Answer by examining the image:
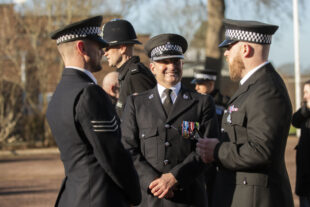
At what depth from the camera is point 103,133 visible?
286 centimetres

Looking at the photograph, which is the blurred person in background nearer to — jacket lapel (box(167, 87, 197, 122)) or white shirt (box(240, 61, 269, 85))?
jacket lapel (box(167, 87, 197, 122))

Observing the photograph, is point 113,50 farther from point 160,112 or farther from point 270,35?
point 270,35

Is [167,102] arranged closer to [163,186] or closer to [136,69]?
[136,69]

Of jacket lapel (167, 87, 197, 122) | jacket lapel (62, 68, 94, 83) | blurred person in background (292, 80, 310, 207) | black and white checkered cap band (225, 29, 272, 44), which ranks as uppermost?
black and white checkered cap band (225, 29, 272, 44)

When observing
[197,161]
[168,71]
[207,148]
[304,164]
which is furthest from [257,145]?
[304,164]

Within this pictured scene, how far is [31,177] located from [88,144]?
1003 cm

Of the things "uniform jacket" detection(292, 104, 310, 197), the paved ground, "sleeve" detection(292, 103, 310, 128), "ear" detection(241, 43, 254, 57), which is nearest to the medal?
"ear" detection(241, 43, 254, 57)

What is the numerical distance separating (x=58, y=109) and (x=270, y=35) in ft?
5.13

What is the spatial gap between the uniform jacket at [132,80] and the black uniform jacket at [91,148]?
5.17 ft

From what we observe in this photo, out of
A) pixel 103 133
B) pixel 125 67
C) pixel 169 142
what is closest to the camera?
pixel 103 133

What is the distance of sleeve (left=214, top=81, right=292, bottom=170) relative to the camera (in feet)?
9.78

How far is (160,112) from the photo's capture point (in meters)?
4.08


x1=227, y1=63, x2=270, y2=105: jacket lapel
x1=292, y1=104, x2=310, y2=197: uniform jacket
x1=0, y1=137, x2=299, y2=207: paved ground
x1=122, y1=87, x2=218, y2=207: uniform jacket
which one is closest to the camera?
x1=227, y1=63, x2=270, y2=105: jacket lapel

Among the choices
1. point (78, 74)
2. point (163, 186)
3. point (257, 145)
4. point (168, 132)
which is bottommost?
point (163, 186)
